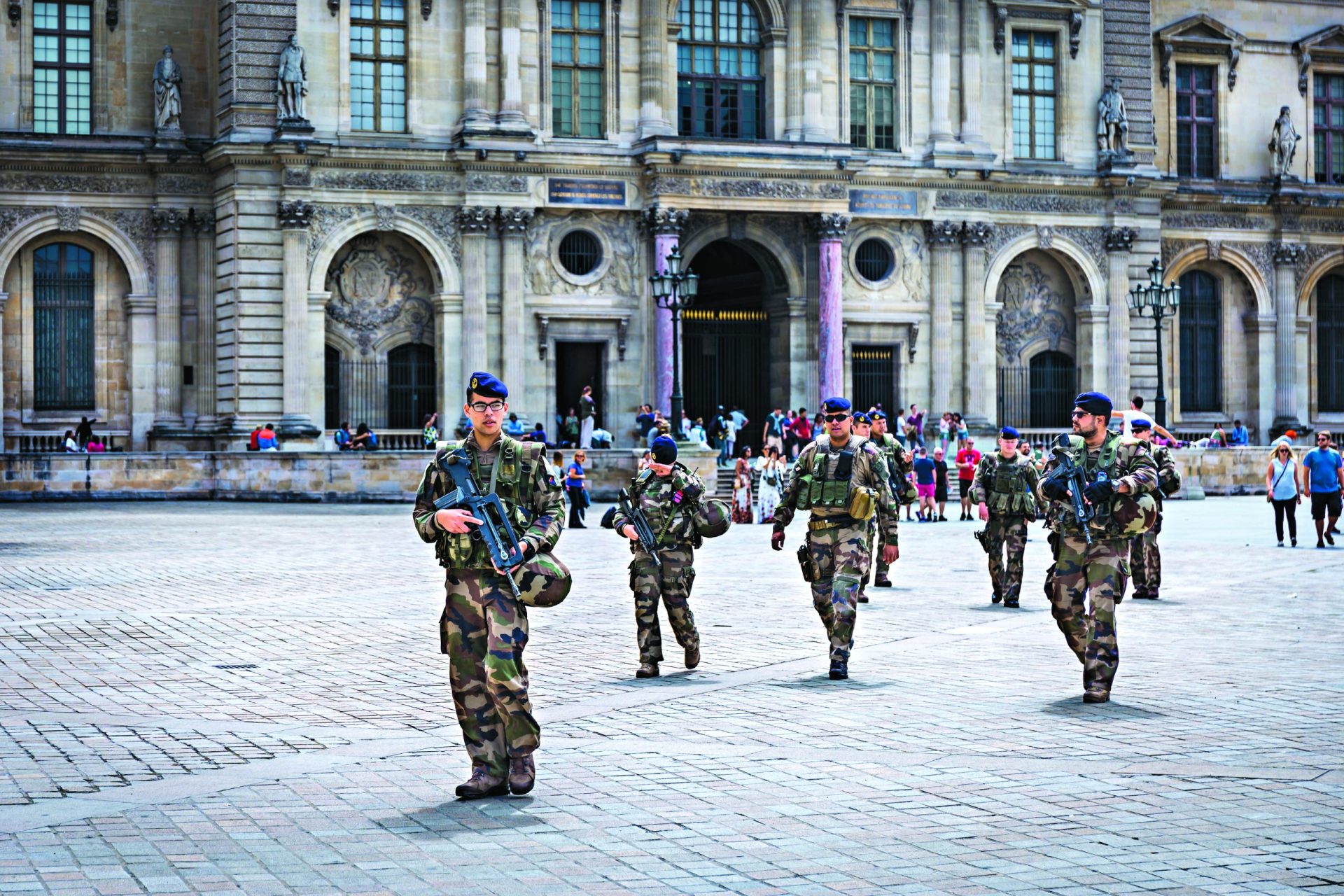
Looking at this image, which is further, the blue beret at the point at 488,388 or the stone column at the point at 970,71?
the stone column at the point at 970,71

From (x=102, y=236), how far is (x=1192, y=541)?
26373 millimetres

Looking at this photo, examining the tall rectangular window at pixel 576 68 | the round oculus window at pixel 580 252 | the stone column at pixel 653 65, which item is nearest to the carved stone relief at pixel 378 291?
the round oculus window at pixel 580 252

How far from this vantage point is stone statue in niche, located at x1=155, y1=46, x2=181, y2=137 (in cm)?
4200

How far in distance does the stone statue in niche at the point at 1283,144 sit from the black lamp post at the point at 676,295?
19827 millimetres

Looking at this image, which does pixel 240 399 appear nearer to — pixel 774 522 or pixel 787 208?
pixel 787 208

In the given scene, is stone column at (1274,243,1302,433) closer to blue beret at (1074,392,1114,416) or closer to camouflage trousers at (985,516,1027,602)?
camouflage trousers at (985,516,1027,602)

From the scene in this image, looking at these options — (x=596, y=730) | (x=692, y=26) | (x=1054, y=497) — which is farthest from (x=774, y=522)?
(x=692, y=26)

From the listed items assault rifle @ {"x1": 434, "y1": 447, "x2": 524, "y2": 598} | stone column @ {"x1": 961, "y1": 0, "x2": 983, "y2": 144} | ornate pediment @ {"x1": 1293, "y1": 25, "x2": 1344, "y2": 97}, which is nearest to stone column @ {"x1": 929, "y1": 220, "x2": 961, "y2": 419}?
stone column @ {"x1": 961, "y1": 0, "x2": 983, "y2": 144}

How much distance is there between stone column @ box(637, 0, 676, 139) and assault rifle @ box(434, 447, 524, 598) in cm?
3416

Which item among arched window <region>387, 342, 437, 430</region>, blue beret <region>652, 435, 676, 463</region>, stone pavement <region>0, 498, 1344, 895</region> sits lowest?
stone pavement <region>0, 498, 1344, 895</region>

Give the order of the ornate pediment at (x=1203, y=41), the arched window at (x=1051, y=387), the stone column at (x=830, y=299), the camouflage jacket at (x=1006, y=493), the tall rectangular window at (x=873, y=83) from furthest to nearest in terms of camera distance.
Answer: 1. the ornate pediment at (x=1203, y=41)
2. the arched window at (x=1051, y=387)
3. the tall rectangular window at (x=873, y=83)
4. the stone column at (x=830, y=299)
5. the camouflage jacket at (x=1006, y=493)

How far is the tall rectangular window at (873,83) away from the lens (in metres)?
44.8

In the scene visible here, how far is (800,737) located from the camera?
34.8 ft

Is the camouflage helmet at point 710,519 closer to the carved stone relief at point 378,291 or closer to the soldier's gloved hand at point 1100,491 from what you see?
the soldier's gloved hand at point 1100,491
